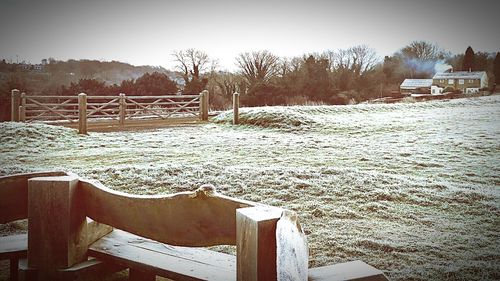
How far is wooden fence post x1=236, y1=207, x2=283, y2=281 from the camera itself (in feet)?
2.91

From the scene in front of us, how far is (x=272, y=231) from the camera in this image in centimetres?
90

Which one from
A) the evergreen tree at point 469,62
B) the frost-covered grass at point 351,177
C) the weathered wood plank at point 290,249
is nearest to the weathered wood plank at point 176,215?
the weathered wood plank at point 290,249

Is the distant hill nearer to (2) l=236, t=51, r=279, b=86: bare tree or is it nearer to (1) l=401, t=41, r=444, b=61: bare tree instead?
(2) l=236, t=51, r=279, b=86: bare tree

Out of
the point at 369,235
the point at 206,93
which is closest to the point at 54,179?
the point at 369,235

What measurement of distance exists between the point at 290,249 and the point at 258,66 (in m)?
20.0

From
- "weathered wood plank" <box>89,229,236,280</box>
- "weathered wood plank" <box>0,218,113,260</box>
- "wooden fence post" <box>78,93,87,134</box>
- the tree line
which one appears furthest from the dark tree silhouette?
"weathered wood plank" <box>0,218,113,260</box>

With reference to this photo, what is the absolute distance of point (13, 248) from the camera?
1.54 m

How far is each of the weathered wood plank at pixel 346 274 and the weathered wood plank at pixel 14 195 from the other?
2.89ft

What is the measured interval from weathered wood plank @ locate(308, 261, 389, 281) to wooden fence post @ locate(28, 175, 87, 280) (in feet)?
2.40

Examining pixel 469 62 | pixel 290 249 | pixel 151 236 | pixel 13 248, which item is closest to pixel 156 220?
pixel 151 236

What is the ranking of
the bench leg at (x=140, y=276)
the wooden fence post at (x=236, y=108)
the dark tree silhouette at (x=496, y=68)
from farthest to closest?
the dark tree silhouette at (x=496, y=68)
the wooden fence post at (x=236, y=108)
the bench leg at (x=140, y=276)

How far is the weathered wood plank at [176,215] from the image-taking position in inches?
41.6

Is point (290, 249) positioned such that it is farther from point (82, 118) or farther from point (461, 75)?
point (461, 75)

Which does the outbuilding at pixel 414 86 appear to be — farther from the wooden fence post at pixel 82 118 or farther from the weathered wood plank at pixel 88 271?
the weathered wood plank at pixel 88 271
